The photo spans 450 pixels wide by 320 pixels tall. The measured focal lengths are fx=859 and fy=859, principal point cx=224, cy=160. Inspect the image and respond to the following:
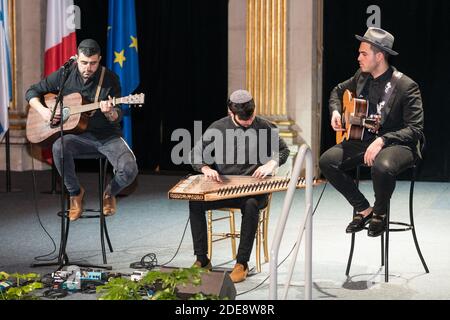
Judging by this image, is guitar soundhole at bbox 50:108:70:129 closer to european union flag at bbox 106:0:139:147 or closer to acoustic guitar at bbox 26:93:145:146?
acoustic guitar at bbox 26:93:145:146

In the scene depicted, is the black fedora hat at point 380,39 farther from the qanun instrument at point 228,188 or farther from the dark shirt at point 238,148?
the qanun instrument at point 228,188

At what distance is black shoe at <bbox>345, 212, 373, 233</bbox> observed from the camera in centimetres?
535

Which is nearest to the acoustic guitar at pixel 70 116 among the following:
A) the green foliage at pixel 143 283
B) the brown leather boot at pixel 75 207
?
the brown leather boot at pixel 75 207

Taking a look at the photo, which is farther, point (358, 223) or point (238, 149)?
point (238, 149)

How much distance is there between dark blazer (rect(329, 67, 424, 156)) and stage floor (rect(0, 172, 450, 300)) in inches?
34.0

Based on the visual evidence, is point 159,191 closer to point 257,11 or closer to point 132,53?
point 132,53

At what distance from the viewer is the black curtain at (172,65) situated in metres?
10.6

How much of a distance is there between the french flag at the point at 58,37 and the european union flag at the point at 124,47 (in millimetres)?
448

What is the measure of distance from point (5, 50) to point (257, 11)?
2.91 m

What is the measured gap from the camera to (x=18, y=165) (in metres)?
10.9

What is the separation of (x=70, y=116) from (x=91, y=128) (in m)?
0.18

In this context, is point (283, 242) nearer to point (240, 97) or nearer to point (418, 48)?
point (240, 97)

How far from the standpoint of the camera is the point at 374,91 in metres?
5.46

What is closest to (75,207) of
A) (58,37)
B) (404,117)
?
(404,117)
